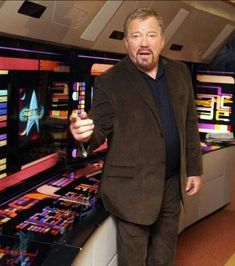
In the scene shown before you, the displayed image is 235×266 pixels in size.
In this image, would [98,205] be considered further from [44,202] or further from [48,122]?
[48,122]

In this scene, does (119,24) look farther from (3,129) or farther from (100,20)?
(3,129)

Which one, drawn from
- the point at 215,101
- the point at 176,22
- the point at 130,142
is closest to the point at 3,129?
the point at 130,142

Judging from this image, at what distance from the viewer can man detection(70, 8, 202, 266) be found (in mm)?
1616

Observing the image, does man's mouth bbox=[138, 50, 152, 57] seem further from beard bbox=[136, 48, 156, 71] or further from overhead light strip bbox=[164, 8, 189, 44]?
overhead light strip bbox=[164, 8, 189, 44]

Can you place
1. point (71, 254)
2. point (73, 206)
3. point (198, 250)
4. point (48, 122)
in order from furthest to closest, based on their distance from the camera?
point (198, 250) < point (48, 122) < point (73, 206) < point (71, 254)

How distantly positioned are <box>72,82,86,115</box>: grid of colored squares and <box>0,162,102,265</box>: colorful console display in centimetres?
36

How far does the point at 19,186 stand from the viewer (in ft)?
6.35

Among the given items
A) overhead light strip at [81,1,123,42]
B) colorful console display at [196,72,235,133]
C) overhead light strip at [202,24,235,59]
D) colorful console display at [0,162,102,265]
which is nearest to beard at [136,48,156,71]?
overhead light strip at [81,1,123,42]

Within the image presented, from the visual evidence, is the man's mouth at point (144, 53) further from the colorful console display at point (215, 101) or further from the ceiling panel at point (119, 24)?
the colorful console display at point (215, 101)

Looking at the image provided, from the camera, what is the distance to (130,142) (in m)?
1.62

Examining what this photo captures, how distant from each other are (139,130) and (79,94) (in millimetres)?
809

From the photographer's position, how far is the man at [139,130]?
5.30 feet

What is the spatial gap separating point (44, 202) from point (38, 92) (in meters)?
0.51

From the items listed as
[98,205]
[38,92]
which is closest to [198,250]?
[98,205]
